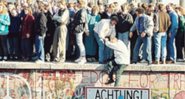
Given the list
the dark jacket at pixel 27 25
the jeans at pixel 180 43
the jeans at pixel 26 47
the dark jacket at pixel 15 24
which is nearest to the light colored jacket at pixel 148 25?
the jeans at pixel 180 43

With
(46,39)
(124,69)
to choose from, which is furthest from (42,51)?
(124,69)

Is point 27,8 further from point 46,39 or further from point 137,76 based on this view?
point 137,76

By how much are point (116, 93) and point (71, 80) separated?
267 cm

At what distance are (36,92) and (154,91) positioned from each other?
3412 millimetres

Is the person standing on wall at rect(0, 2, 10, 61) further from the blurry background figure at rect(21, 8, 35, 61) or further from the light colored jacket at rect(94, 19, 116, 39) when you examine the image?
the light colored jacket at rect(94, 19, 116, 39)

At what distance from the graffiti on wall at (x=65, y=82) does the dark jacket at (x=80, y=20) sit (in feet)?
4.04

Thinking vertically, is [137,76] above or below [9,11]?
below

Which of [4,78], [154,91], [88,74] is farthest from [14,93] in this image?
[154,91]

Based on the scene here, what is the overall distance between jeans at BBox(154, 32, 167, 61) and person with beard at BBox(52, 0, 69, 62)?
8.63 ft

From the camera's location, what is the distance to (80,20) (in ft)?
81.3

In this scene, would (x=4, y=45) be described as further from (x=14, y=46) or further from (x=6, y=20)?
(x=6, y=20)

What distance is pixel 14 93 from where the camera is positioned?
24844 millimetres

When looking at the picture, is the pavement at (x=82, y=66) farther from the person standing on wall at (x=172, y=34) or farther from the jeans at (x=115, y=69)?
the person standing on wall at (x=172, y=34)

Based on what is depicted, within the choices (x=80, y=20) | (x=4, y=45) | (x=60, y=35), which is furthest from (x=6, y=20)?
(x=80, y=20)
